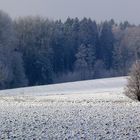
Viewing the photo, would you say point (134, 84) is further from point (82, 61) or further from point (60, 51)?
point (82, 61)

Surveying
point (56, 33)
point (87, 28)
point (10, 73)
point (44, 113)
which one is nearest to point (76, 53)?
point (56, 33)

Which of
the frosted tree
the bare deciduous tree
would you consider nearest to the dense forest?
the frosted tree

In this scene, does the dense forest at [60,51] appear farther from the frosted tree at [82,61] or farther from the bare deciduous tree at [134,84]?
the bare deciduous tree at [134,84]

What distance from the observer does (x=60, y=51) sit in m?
118

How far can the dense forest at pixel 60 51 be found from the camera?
274ft

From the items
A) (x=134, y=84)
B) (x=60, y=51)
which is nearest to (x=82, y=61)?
(x=60, y=51)

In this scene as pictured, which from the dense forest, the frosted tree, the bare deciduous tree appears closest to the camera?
the bare deciduous tree

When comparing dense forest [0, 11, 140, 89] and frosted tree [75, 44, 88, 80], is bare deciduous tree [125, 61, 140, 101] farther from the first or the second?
frosted tree [75, 44, 88, 80]

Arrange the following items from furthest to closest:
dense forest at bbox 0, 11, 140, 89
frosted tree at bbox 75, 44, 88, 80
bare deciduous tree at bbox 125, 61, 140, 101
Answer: frosted tree at bbox 75, 44, 88, 80
dense forest at bbox 0, 11, 140, 89
bare deciduous tree at bbox 125, 61, 140, 101

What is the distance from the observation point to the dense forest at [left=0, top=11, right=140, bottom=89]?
83625mm

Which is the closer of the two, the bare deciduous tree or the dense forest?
the bare deciduous tree

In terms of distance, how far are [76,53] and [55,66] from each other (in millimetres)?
14019

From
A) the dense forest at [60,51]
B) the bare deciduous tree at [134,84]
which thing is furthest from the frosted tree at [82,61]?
the bare deciduous tree at [134,84]

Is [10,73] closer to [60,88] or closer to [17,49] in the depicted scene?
[17,49]
